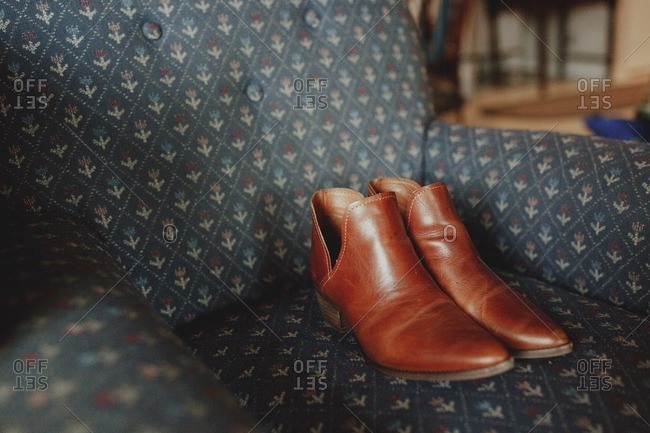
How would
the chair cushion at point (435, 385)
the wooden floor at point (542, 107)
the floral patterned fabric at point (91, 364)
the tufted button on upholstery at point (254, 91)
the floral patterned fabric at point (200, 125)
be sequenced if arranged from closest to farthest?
1. the floral patterned fabric at point (91, 364)
2. the chair cushion at point (435, 385)
3. the floral patterned fabric at point (200, 125)
4. the tufted button on upholstery at point (254, 91)
5. the wooden floor at point (542, 107)

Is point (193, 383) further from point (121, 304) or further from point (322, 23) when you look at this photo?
point (322, 23)

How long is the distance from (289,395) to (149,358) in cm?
22

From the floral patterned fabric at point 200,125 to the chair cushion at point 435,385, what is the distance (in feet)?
0.50

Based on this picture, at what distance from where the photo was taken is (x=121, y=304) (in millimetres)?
442

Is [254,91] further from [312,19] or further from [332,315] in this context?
[332,315]

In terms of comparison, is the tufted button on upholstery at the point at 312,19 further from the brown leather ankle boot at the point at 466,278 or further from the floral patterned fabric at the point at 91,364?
the floral patterned fabric at the point at 91,364

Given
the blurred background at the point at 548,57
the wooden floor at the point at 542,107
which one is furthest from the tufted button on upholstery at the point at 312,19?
the blurred background at the point at 548,57

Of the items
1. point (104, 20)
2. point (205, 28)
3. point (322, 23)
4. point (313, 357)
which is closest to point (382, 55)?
point (322, 23)

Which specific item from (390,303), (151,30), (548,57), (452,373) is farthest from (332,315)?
(548,57)

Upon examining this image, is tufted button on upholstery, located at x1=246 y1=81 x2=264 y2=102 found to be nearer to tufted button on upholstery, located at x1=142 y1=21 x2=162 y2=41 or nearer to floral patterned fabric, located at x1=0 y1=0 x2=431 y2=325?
floral patterned fabric, located at x1=0 y1=0 x2=431 y2=325

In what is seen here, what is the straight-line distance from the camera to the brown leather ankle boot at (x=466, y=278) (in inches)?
23.1

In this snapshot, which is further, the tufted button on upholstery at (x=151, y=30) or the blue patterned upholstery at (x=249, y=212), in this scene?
the tufted button on upholstery at (x=151, y=30)

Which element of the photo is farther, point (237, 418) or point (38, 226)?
point (38, 226)

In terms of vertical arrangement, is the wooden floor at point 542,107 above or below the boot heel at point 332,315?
above
